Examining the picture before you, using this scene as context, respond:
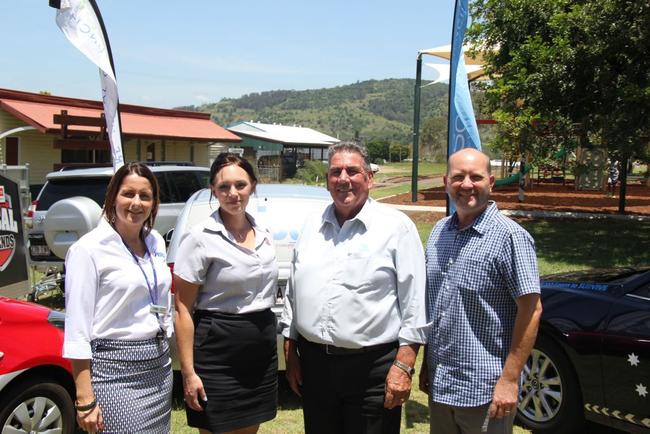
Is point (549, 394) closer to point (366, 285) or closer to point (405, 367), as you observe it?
point (405, 367)

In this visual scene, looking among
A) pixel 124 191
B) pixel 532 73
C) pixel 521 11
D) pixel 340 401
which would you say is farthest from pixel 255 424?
pixel 521 11

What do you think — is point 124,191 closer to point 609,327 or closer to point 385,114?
point 609,327

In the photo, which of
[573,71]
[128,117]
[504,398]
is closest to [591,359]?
[504,398]

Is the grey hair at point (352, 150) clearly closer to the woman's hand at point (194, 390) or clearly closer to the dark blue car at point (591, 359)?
the woman's hand at point (194, 390)

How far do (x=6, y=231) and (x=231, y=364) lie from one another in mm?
3818

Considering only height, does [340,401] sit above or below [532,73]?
below

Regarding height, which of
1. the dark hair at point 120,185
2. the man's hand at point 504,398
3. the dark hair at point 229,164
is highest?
the dark hair at point 229,164

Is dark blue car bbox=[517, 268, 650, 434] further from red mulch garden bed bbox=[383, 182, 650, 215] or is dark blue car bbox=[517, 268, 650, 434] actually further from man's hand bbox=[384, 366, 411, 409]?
red mulch garden bed bbox=[383, 182, 650, 215]

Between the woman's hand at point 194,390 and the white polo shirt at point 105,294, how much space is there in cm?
29

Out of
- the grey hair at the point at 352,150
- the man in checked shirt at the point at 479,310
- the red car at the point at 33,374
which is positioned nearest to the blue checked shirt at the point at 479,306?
the man in checked shirt at the point at 479,310

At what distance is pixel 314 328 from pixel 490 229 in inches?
34.8

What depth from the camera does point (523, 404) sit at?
14.2 feet

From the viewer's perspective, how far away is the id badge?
8.54 ft

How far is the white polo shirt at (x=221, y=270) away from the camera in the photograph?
2738 millimetres
